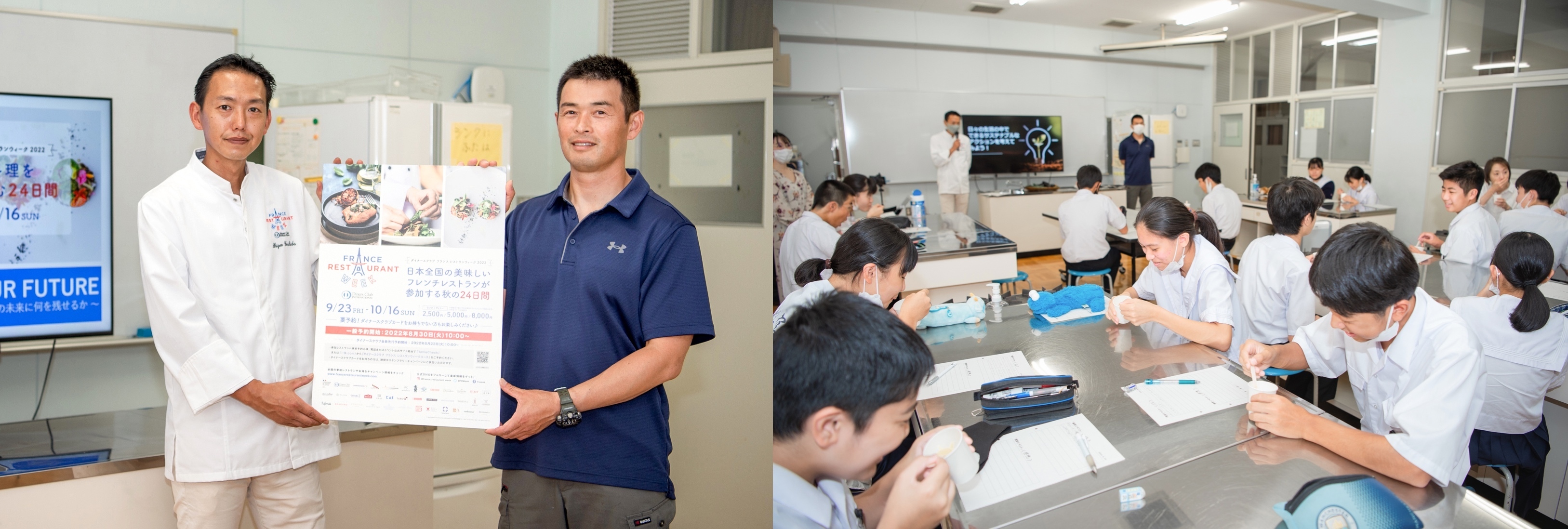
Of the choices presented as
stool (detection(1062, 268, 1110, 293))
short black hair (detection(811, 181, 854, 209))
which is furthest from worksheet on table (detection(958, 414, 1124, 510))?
stool (detection(1062, 268, 1110, 293))

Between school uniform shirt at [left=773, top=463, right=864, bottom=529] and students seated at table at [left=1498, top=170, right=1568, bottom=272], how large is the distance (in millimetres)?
2278

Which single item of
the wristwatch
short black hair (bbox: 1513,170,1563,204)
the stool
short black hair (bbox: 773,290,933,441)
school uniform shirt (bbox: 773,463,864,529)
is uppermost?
short black hair (bbox: 1513,170,1563,204)

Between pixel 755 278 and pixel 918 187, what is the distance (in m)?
1.40

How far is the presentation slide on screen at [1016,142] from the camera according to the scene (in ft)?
6.68

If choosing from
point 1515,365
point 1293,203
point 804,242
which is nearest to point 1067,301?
point 1293,203

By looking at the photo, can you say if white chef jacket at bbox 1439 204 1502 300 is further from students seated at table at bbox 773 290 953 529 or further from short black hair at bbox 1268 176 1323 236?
students seated at table at bbox 773 290 953 529

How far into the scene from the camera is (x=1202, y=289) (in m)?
1.92

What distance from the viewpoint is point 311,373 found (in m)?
1.35

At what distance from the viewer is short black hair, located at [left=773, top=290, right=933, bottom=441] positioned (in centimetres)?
51

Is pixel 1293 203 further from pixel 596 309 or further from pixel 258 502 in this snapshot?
pixel 258 502

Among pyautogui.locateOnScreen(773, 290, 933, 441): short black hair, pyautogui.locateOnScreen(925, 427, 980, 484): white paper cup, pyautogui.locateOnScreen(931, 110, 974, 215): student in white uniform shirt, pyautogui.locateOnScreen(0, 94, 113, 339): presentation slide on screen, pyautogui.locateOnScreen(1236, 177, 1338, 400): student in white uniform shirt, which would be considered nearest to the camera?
pyautogui.locateOnScreen(773, 290, 933, 441): short black hair

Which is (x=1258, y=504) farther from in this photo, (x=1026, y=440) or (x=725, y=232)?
(x=725, y=232)

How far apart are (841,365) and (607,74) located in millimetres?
719

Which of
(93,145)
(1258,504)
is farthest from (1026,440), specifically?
(93,145)
